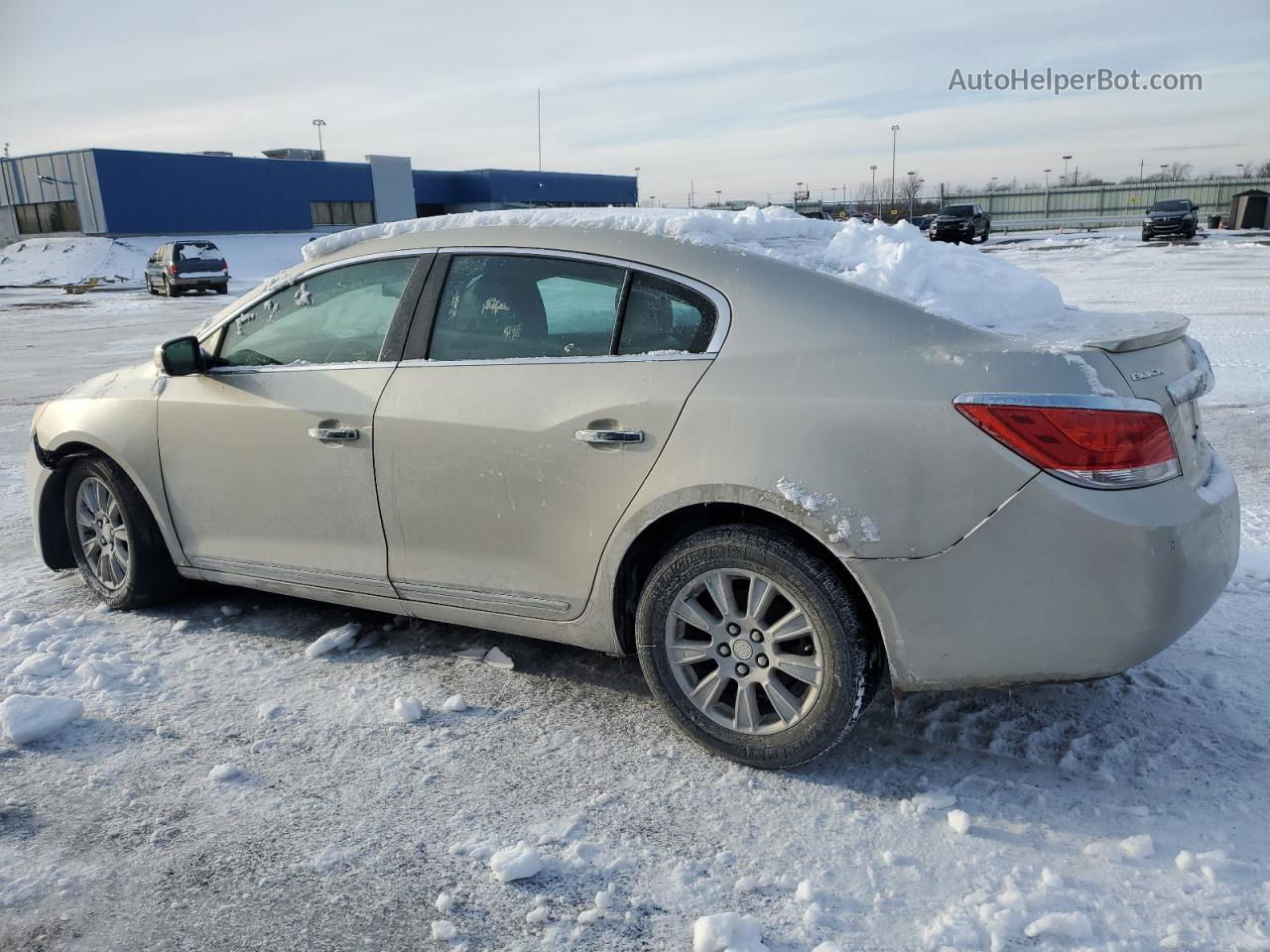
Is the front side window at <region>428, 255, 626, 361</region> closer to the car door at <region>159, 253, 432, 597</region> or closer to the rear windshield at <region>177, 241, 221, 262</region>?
the car door at <region>159, 253, 432, 597</region>

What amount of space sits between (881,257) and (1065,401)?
855 mm

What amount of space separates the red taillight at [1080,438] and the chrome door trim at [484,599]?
1.52m

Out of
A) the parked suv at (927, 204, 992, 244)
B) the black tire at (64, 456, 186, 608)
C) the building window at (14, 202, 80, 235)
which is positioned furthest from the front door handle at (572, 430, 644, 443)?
the building window at (14, 202, 80, 235)

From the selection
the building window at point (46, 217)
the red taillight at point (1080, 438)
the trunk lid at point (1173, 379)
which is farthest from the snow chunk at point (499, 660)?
the building window at point (46, 217)

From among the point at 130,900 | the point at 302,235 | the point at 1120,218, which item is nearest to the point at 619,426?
the point at 130,900

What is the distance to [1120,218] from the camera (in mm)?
61375

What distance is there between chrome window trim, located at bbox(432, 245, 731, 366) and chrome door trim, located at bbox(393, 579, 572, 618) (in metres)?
0.81

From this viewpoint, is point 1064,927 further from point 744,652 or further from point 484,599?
point 484,599

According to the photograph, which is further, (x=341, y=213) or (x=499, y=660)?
(x=341, y=213)

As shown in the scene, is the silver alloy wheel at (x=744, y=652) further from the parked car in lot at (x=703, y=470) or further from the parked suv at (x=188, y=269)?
the parked suv at (x=188, y=269)

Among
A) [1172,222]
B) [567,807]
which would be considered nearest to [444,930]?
[567,807]

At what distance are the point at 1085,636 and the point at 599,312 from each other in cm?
177

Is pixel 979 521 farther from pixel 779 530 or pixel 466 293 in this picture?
pixel 466 293

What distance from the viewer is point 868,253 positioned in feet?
10.7
